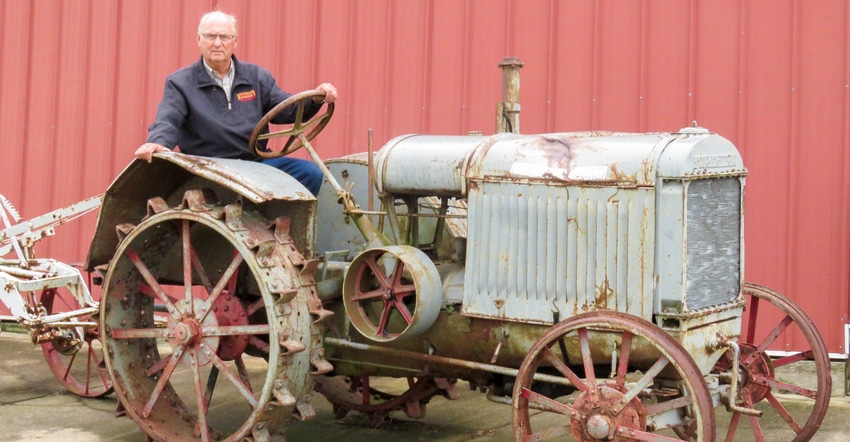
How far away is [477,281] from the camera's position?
427 centimetres

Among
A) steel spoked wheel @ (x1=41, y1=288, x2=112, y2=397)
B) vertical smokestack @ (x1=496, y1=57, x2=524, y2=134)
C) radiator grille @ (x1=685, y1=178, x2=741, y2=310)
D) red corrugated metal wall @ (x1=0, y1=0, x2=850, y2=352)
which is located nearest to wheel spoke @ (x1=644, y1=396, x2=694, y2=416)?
radiator grille @ (x1=685, y1=178, x2=741, y2=310)

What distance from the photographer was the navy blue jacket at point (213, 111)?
489cm

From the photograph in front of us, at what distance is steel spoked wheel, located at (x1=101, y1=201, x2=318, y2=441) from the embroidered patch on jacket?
611 millimetres

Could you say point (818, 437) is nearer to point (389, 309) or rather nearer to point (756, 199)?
point (756, 199)

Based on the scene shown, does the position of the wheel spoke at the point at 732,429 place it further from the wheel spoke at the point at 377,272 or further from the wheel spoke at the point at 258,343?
the wheel spoke at the point at 258,343

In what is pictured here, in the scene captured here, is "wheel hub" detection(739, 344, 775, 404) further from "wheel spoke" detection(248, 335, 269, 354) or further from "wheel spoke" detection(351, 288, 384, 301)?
"wheel spoke" detection(248, 335, 269, 354)

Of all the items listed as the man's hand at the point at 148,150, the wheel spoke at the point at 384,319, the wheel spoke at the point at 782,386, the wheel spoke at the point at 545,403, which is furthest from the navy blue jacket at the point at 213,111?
the wheel spoke at the point at 782,386

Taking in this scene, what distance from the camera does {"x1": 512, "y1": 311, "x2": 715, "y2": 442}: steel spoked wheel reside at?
3.62 meters

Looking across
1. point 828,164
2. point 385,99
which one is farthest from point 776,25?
point 385,99

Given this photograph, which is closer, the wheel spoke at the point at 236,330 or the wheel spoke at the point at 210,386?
the wheel spoke at the point at 236,330

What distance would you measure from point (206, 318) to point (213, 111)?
991 mm

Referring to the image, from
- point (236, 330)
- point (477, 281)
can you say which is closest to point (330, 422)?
point (236, 330)

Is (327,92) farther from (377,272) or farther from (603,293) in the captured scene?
(603,293)

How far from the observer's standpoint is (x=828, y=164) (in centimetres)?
613
